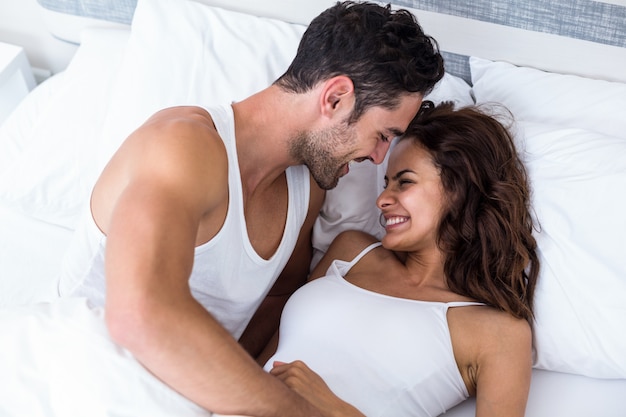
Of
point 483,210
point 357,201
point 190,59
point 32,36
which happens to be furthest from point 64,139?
point 483,210

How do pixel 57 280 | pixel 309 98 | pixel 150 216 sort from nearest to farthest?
pixel 150 216, pixel 309 98, pixel 57 280

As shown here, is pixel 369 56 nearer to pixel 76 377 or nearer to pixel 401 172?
pixel 401 172

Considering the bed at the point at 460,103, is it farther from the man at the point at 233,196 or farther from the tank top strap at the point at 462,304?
the man at the point at 233,196

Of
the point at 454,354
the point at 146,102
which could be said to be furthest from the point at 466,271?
the point at 146,102

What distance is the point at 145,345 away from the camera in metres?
0.92

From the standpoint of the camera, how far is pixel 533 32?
1569 mm

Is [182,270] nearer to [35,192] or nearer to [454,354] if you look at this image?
[454,354]

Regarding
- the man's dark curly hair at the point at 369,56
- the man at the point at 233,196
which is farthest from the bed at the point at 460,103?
the man's dark curly hair at the point at 369,56

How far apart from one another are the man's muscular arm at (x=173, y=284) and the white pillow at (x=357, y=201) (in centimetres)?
52

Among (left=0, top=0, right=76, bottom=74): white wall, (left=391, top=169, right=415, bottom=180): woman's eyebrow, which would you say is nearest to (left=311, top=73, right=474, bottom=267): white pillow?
(left=391, top=169, right=415, bottom=180): woman's eyebrow

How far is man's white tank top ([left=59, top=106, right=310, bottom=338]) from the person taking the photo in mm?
1193

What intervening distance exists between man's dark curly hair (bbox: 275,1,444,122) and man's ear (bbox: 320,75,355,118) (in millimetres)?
10

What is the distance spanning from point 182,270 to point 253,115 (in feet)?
1.42

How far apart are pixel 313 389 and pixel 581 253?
0.57m
